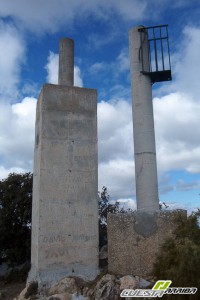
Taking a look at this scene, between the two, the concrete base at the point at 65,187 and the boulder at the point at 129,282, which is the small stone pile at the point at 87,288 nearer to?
the boulder at the point at 129,282

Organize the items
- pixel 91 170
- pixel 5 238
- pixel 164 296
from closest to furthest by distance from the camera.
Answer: pixel 164 296 < pixel 91 170 < pixel 5 238

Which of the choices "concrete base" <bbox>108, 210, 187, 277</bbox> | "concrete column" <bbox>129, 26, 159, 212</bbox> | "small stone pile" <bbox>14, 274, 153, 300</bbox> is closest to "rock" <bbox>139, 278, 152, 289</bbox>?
"small stone pile" <bbox>14, 274, 153, 300</bbox>

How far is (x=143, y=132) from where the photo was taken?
22703 millimetres

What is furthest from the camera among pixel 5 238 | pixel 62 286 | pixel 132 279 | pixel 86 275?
pixel 5 238

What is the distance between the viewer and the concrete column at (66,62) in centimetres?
2327

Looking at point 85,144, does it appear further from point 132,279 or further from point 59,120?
point 132,279

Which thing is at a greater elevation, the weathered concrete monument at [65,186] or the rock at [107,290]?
the weathered concrete monument at [65,186]

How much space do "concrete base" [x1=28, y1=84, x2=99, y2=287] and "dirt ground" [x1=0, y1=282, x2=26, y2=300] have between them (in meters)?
2.01

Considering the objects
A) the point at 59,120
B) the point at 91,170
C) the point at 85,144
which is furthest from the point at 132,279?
the point at 59,120

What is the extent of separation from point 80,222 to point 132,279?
4517 mm

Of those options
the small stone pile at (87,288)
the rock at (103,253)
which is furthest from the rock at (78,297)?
the rock at (103,253)

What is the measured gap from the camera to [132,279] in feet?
56.7

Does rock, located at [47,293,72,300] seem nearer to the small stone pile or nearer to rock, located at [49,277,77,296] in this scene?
the small stone pile

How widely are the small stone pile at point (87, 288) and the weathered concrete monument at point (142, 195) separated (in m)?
1.26
